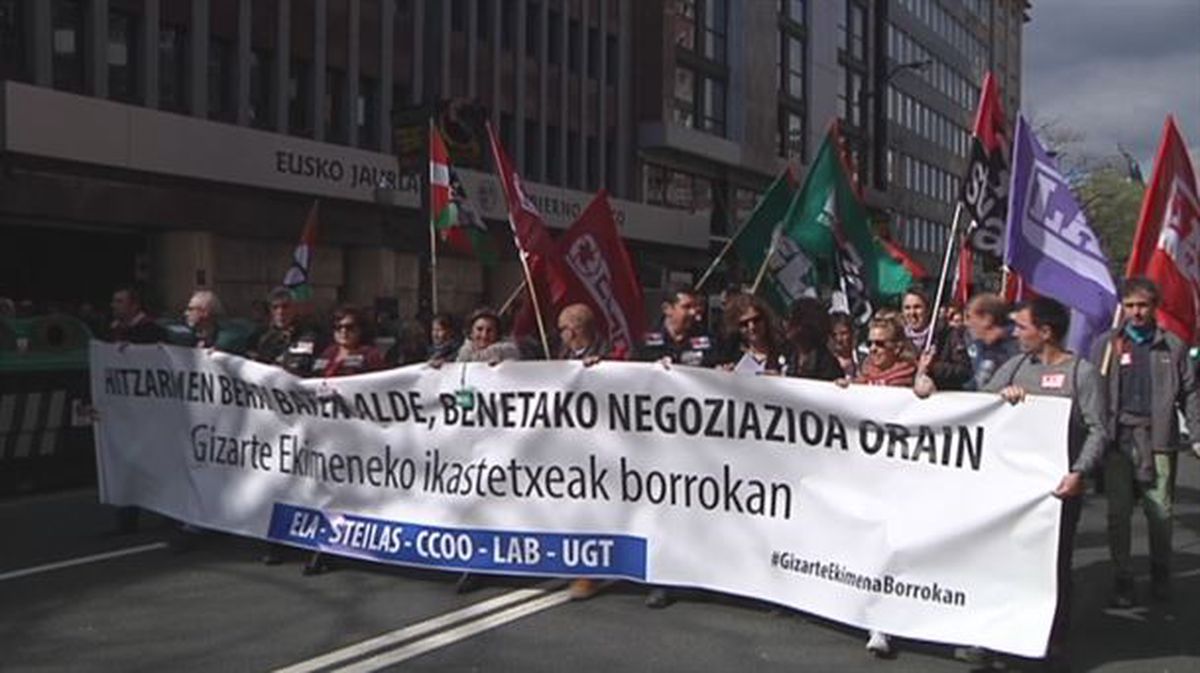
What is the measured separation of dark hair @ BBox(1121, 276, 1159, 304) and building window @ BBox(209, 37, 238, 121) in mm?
21165

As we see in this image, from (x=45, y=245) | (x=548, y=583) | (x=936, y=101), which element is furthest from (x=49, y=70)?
(x=936, y=101)

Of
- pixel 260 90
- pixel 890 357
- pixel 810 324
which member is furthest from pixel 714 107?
pixel 890 357

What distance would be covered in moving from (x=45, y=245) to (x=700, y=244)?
24124mm

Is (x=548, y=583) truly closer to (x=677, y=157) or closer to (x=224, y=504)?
(x=224, y=504)

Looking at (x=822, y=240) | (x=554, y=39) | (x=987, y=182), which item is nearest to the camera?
(x=987, y=182)

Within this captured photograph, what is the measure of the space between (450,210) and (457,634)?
667 cm

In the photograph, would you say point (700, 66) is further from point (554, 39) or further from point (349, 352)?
point (349, 352)

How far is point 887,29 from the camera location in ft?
225

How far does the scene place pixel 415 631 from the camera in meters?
6.40

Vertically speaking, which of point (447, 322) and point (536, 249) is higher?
point (536, 249)

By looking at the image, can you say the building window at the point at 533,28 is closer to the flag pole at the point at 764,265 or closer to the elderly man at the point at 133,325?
the flag pole at the point at 764,265

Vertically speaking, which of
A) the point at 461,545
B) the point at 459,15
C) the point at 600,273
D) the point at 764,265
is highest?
the point at 459,15

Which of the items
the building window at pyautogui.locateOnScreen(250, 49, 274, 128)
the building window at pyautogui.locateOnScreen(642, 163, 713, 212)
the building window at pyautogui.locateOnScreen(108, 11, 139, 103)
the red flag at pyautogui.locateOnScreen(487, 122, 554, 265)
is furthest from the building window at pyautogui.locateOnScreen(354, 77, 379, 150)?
→ the red flag at pyautogui.locateOnScreen(487, 122, 554, 265)

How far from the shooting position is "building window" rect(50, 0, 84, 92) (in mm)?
21891
